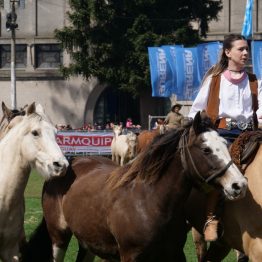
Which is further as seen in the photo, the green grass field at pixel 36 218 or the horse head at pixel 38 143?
the green grass field at pixel 36 218

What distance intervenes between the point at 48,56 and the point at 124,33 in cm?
748

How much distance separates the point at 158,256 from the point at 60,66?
1475 inches

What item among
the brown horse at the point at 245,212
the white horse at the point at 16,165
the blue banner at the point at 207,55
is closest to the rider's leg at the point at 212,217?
the brown horse at the point at 245,212

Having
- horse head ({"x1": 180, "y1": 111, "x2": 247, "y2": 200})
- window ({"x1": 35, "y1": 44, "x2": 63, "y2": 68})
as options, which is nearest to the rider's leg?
horse head ({"x1": 180, "y1": 111, "x2": 247, "y2": 200})

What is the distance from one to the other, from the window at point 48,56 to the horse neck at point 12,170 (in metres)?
40.2

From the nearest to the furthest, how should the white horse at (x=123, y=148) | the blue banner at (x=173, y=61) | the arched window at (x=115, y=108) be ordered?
the white horse at (x=123, y=148)
the blue banner at (x=173, y=61)
the arched window at (x=115, y=108)

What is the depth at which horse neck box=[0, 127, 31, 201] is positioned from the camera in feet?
29.0

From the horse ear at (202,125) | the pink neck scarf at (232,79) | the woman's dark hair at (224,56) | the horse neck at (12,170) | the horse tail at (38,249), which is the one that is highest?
the woman's dark hair at (224,56)

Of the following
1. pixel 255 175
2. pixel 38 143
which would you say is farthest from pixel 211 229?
pixel 38 143

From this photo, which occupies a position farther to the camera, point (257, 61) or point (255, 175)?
point (257, 61)

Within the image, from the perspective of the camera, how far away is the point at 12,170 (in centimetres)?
888

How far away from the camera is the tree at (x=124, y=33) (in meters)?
42.4

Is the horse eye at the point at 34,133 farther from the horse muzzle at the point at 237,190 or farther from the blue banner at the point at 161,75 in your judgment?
the blue banner at the point at 161,75

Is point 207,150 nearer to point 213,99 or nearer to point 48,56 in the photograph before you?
point 213,99
